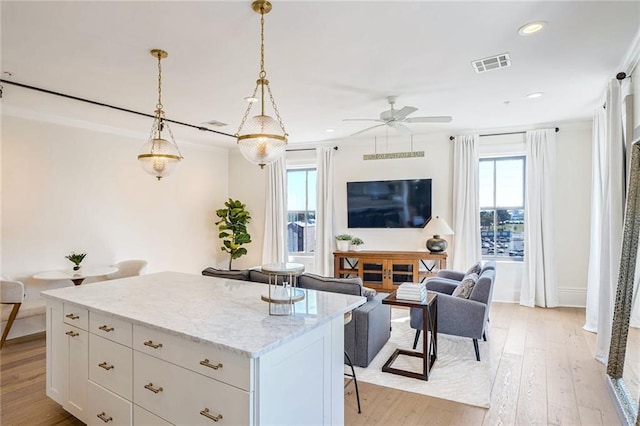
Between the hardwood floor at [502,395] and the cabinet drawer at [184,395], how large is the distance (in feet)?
3.81

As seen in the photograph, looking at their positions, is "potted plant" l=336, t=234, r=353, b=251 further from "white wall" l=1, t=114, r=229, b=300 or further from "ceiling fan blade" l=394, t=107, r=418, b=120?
"ceiling fan blade" l=394, t=107, r=418, b=120

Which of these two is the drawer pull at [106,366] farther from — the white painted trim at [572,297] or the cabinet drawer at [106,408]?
the white painted trim at [572,297]

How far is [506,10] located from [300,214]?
5.73m

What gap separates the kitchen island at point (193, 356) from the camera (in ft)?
5.30

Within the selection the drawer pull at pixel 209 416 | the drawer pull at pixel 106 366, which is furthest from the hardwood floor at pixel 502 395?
the drawer pull at pixel 209 416

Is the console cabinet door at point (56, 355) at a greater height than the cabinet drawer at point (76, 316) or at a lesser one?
lesser

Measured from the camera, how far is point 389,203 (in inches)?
263

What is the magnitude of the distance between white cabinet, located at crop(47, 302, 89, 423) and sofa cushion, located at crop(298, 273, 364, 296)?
1787 mm

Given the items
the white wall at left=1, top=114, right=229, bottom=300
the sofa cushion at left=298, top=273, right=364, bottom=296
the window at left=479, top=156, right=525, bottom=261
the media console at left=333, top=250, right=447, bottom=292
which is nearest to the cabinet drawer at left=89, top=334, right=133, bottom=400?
the sofa cushion at left=298, top=273, right=364, bottom=296

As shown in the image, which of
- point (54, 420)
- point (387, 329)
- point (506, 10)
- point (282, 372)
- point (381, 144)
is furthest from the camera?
point (381, 144)

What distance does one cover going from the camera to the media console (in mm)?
6074

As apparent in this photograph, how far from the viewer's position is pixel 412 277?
6.11 m

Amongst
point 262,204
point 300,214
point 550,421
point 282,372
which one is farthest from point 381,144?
point 282,372

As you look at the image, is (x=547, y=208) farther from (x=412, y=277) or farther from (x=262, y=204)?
(x=262, y=204)
